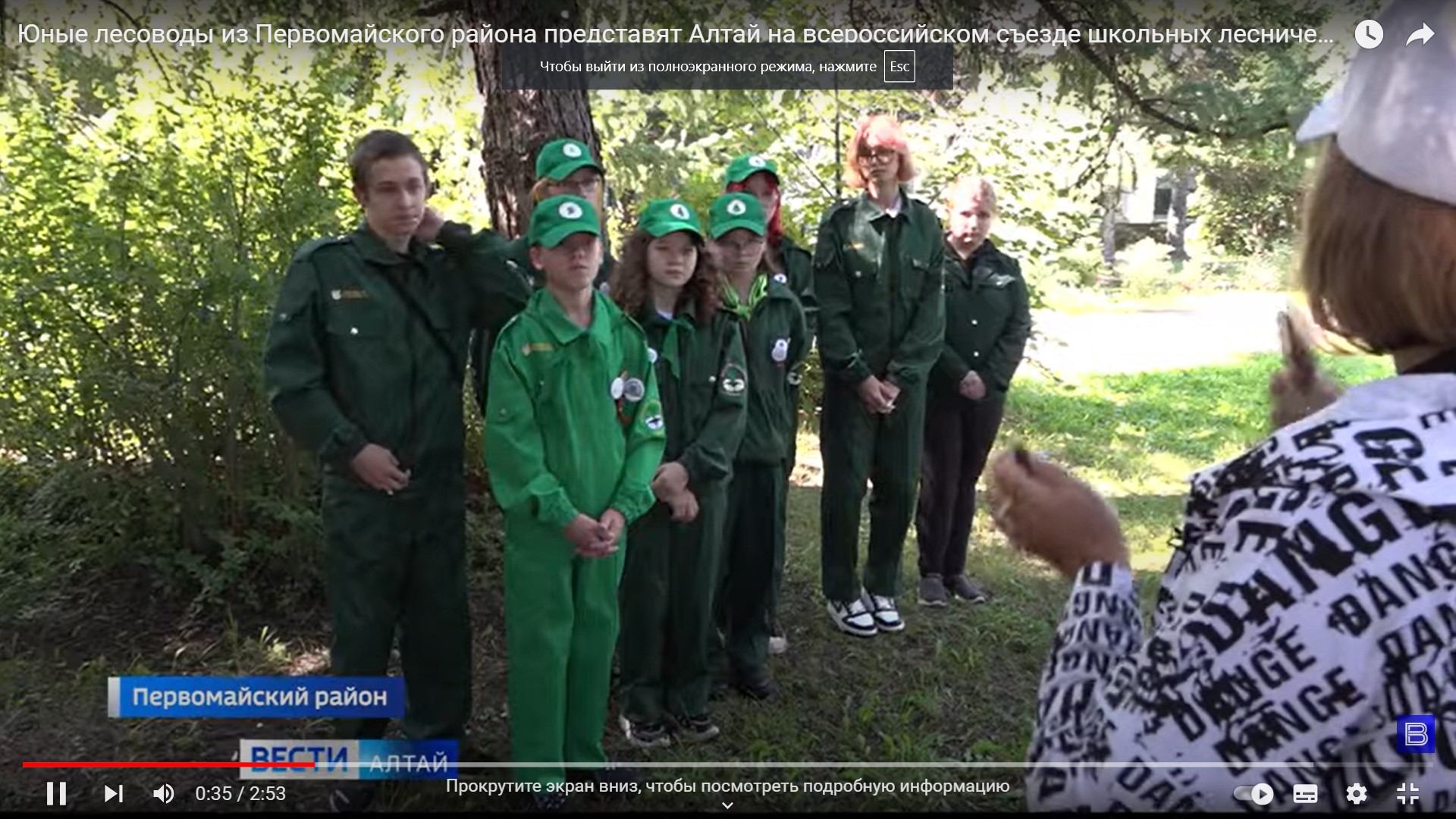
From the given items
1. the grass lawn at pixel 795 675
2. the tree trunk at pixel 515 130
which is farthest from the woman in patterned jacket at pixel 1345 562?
the tree trunk at pixel 515 130

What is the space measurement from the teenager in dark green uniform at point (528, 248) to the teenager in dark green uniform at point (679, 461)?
168mm

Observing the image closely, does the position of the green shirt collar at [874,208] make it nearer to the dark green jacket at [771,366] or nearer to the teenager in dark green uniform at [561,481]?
the dark green jacket at [771,366]

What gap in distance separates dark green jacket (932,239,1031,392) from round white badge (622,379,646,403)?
1706 mm

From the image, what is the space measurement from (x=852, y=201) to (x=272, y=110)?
1.82 m

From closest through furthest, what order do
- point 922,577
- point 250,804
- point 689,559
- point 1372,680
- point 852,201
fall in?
point 1372,680, point 250,804, point 689,559, point 852,201, point 922,577

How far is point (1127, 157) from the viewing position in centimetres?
432

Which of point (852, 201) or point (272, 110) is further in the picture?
point (852, 201)

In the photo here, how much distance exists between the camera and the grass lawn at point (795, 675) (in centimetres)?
222

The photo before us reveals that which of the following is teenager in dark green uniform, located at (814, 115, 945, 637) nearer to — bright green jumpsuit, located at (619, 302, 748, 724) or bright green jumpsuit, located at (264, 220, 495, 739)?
bright green jumpsuit, located at (619, 302, 748, 724)

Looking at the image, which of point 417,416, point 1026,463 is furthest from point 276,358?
point 1026,463

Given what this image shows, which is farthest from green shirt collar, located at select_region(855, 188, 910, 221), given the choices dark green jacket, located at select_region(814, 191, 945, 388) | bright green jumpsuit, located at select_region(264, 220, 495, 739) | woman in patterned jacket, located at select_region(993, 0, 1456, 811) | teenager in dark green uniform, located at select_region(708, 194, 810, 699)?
woman in patterned jacket, located at select_region(993, 0, 1456, 811)

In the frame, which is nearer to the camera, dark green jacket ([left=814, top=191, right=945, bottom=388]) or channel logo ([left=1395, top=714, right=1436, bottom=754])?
channel logo ([left=1395, top=714, right=1436, bottom=754])

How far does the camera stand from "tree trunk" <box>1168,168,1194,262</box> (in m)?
4.07

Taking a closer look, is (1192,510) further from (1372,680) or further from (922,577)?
(922,577)
